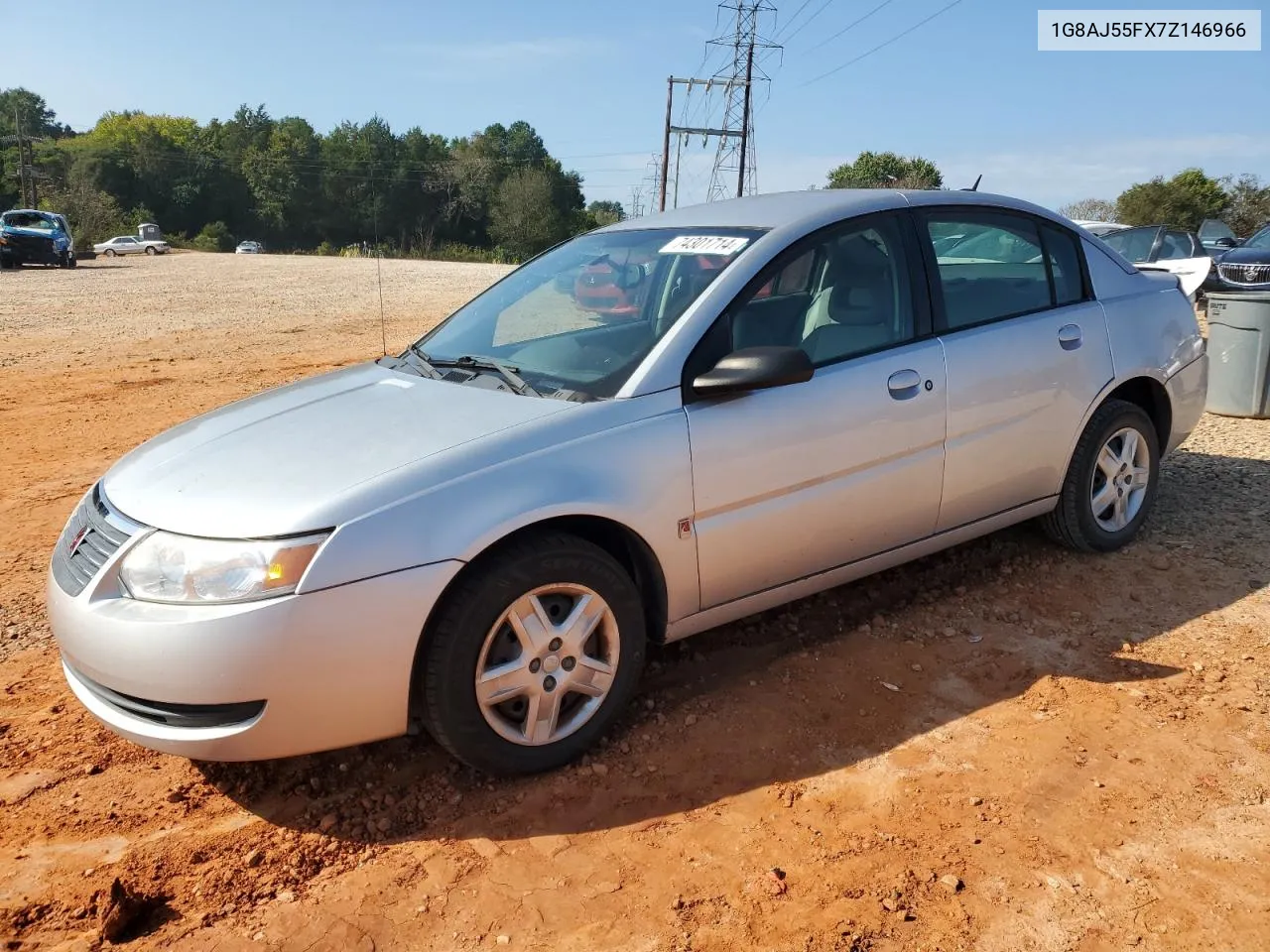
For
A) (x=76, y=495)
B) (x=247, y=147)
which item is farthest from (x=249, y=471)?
(x=247, y=147)

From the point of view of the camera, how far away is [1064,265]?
4.38m

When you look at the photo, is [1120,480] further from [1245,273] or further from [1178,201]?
[1178,201]

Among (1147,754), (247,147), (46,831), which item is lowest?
(46,831)

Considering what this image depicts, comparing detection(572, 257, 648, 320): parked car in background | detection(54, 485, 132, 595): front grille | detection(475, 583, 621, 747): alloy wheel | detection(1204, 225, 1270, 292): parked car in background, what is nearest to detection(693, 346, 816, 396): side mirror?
detection(572, 257, 648, 320): parked car in background

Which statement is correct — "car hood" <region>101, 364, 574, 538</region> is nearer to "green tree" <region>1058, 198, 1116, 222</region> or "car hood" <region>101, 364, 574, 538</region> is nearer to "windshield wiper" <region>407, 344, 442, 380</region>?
"windshield wiper" <region>407, 344, 442, 380</region>

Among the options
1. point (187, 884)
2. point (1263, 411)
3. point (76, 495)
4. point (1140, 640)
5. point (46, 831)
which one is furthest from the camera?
point (1263, 411)

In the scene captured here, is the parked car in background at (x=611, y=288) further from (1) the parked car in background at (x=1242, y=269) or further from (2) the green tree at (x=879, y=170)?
(2) the green tree at (x=879, y=170)

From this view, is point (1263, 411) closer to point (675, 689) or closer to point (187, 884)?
point (675, 689)

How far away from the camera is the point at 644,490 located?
303 cm

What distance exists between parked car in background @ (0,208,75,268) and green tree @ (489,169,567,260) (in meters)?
56.2

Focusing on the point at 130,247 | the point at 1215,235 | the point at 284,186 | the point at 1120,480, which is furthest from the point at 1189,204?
the point at 284,186

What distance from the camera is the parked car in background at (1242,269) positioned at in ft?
37.6

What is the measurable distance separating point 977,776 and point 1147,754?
581 millimetres

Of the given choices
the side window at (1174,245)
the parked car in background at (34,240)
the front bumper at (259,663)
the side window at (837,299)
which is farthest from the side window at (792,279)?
the parked car in background at (34,240)
